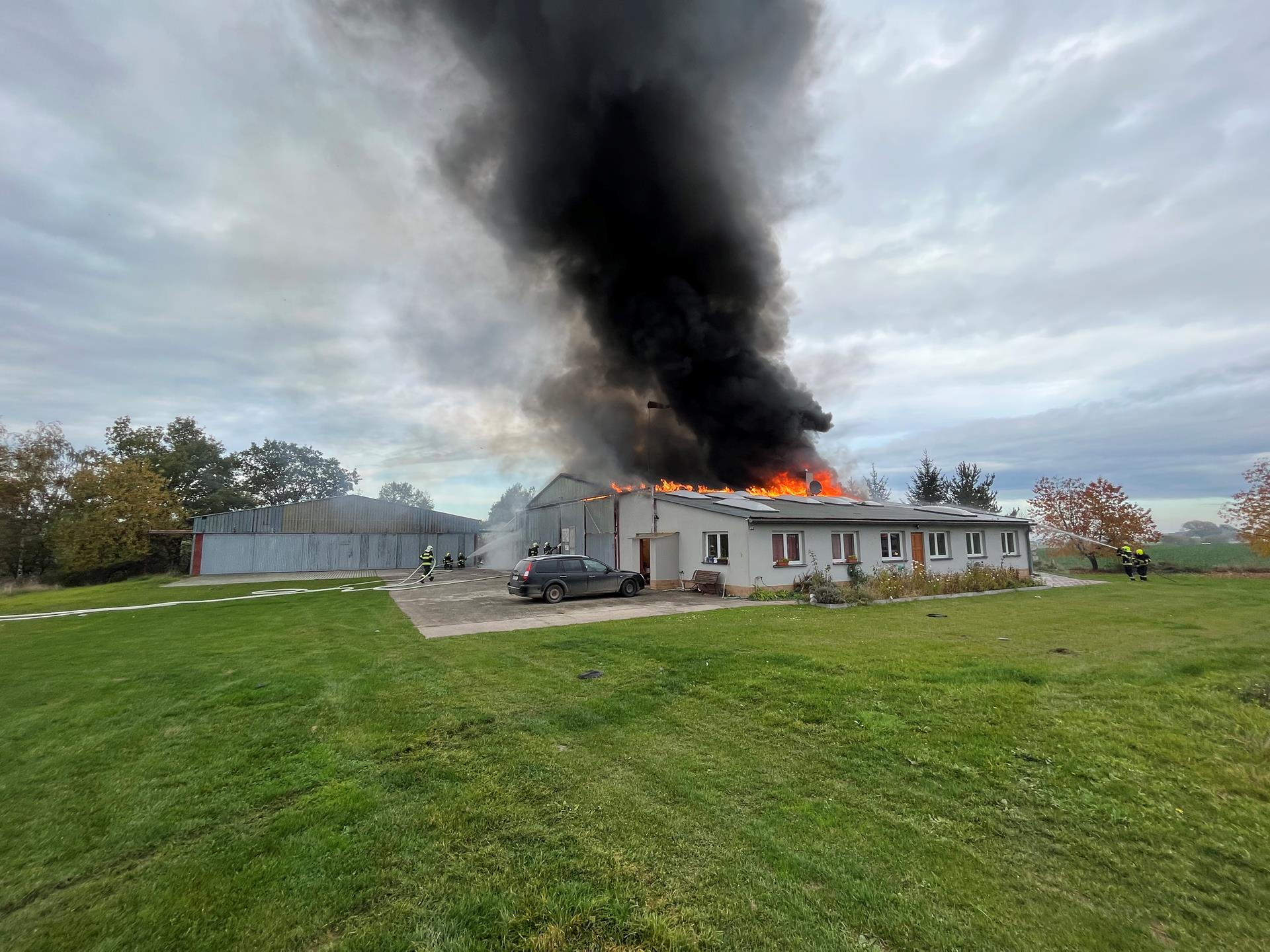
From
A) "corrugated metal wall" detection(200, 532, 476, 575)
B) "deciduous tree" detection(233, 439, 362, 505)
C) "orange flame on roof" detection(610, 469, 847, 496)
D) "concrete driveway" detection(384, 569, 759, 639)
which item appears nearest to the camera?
"concrete driveway" detection(384, 569, 759, 639)

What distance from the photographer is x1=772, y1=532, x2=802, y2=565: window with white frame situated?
15977 millimetres

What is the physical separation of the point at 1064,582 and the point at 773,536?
13395 mm

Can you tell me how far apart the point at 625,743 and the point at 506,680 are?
2.46m

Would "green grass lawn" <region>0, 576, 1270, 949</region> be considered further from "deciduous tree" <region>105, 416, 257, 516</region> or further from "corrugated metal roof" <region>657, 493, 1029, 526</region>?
"deciduous tree" <region>105, 416, 257, 516</region>

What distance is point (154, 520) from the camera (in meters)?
34.7

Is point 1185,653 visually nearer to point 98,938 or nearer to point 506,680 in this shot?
point 506,680

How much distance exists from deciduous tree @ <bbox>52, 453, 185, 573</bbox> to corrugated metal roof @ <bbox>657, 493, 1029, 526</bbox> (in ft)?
117

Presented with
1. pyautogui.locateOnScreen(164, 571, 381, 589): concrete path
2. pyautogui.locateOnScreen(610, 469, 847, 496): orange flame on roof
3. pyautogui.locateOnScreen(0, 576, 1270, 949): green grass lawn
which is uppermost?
pyautogui.locateOnScreen(610, 469, 847, 496): orange flame on roof

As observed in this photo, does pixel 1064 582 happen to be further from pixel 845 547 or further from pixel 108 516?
pixel 108 516

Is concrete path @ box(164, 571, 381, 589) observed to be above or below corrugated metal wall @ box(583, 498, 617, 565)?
below

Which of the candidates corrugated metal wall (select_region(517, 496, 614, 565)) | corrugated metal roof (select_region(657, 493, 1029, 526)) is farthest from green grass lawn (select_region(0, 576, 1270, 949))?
corrugated metal wall (select_region(517, 496, 614, 565))

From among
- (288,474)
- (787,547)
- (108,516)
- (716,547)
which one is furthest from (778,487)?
(288,474)

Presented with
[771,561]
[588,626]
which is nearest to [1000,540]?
[771,561]

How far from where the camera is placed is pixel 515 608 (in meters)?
13.5
